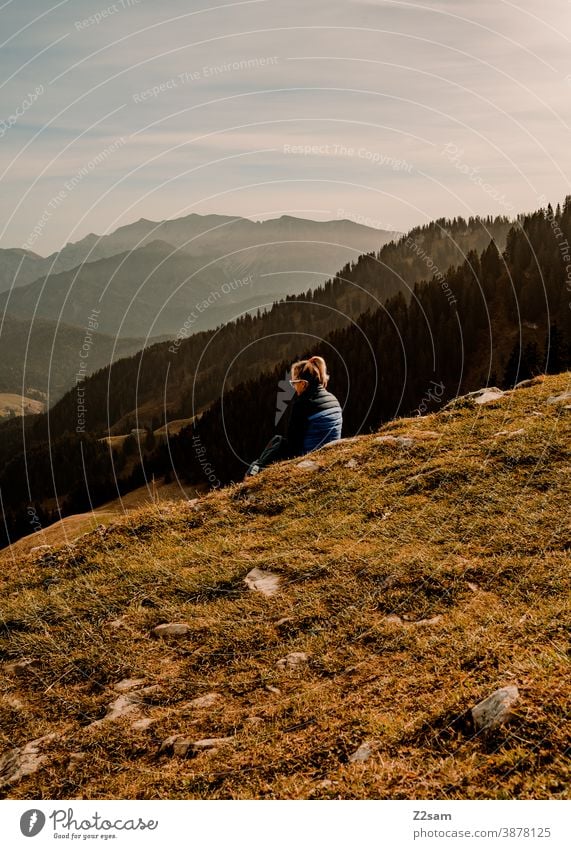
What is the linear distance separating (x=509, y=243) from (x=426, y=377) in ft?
102

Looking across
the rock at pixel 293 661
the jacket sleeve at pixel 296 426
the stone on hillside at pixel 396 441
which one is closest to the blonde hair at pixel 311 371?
the jacket sleeve at pixel 296 426

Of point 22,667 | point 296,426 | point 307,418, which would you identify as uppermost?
point 307,418

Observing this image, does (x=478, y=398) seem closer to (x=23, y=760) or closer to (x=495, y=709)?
(x=495, y=709)

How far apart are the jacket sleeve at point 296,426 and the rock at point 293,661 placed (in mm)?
8979

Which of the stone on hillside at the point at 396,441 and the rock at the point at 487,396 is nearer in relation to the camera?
the stone on hillside at the point at 396,441

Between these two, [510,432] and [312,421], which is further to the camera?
[312,421]

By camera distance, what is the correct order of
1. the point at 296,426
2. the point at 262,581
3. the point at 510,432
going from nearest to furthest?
1. the point at 262,581
2. the point at 510,432
3. the point at 296,426

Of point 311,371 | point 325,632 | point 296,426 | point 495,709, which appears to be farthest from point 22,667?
point 311,371

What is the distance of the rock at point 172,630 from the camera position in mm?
10141

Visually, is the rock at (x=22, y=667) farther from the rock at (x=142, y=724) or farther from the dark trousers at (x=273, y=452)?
the dark trousers at (x=273, y=452)

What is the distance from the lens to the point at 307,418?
58.4ft

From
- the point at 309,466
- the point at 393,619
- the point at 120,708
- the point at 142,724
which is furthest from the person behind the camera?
the point at 309,466
